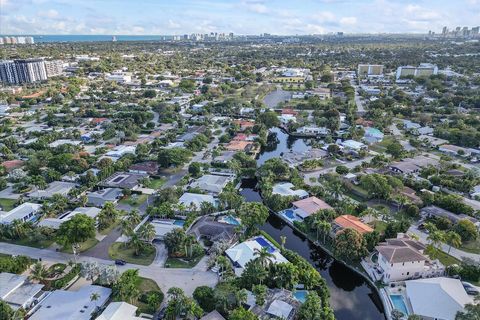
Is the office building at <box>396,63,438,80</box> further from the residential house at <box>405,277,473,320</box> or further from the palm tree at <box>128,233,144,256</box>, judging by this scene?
the palm tree at <box>128,233,144,256</box>

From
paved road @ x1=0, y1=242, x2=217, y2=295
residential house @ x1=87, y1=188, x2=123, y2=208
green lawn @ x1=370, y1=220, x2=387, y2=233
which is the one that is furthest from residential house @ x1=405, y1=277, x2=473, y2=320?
residential house @ x1=87, y1=188, x2=123, y2=208

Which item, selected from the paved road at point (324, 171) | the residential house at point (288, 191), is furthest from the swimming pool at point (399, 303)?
the paved road at point (324, 171)

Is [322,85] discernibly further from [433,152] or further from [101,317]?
[101,317]

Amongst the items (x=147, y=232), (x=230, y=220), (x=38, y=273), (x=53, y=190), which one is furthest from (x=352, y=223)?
(x=53, y=190)

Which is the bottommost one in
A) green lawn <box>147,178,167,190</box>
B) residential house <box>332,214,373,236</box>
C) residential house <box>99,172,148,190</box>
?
green lawn <box>147,178,167,190</box>

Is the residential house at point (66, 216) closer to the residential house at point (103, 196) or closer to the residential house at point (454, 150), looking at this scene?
the residential house at point (103, 196)

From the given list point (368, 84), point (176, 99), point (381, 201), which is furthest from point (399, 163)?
point (368, 84)
